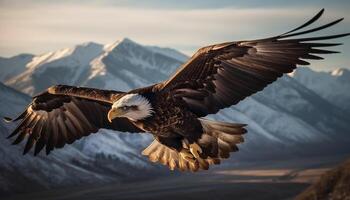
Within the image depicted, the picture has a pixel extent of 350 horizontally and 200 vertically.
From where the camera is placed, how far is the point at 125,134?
115 m

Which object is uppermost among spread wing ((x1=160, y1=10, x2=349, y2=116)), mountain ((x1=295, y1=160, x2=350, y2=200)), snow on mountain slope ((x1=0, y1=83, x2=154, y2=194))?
spread wing ((x1=160, y1=10, x2=349, y2=116))

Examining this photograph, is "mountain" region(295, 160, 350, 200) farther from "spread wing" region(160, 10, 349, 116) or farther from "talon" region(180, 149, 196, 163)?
"spread wing" region(160, 10, 349, 116)

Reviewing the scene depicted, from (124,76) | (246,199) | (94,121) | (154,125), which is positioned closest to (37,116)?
(94,121)

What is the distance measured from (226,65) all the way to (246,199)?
184 feet

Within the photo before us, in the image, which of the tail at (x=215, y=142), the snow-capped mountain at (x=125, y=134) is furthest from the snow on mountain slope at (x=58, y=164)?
the tail at (x=215, y=142)

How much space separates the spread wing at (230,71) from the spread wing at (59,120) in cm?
249

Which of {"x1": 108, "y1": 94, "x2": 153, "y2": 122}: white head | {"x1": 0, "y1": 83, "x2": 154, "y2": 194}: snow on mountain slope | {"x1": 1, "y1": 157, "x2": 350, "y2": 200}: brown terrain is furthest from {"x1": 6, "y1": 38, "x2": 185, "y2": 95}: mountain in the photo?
{"x1": 108, "y1": 94, "x2": 153, "y2": 122}: white head

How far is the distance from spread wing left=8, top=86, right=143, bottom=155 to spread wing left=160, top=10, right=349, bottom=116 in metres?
2.49

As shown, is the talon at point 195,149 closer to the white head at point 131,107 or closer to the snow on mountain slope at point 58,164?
the white head at point 131,107

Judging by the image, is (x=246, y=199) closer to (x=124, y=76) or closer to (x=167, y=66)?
(x=124, y=76)

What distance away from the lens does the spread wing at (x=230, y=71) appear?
31.4 feet

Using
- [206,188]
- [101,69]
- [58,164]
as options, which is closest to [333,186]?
[206,188]

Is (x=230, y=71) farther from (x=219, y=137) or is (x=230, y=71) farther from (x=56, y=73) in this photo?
(x=56, y=73)

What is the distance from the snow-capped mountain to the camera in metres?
88.6
